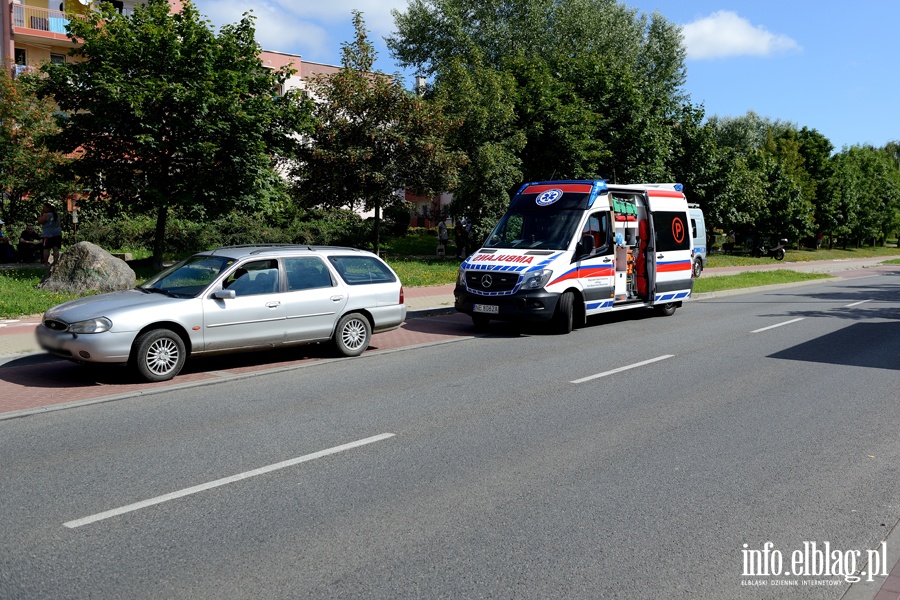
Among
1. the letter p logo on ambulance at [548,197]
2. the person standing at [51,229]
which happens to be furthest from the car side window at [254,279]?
the person standing at [51,229]

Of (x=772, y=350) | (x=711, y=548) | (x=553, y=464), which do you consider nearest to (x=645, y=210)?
(x=772, y=350)

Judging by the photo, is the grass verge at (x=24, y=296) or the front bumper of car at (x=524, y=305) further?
the grass verge at (x=24, y=296)

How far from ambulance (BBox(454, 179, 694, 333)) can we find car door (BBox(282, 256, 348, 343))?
3341 millimetres

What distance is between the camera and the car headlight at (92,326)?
358 inches

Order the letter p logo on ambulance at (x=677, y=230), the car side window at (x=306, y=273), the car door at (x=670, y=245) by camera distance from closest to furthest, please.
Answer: the car side window at (x=306, y=273), the car door at (x=670, y=245), the letter p logo on ambulance at (x=677, y=230)

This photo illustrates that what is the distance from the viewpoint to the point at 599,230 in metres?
15.0

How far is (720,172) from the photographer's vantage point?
1667 inches

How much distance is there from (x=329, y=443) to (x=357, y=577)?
8.73 feet

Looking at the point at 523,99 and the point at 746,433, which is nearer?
the point at 746,433

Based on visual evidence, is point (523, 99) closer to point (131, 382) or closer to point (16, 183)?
point (16, 183)

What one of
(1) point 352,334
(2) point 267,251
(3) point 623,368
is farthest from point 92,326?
(3) point 623,368

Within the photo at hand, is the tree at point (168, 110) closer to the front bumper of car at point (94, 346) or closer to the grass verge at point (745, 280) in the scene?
the front bumper of car at point (94, 346)

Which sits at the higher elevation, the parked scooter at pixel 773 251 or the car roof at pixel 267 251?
the car roof at pixel 267 251

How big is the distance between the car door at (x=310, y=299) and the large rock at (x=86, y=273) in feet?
23.9
